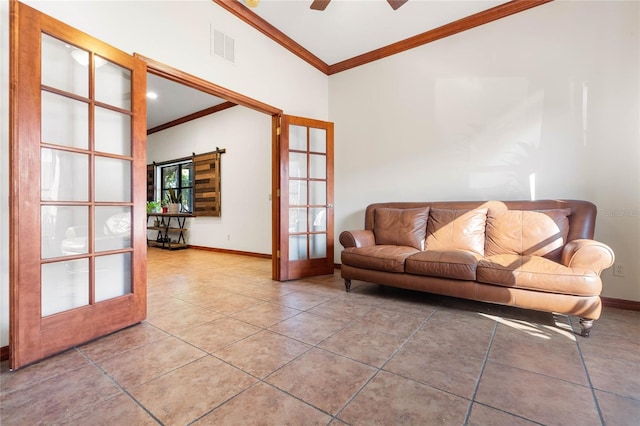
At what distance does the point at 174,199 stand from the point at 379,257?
6.01 m

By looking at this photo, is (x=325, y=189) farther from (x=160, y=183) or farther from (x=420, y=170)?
(x=160, y=183)

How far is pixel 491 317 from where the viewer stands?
241 cm

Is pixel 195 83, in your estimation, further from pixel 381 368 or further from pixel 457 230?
pixel 457 230

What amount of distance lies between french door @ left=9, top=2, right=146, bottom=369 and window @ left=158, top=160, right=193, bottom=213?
16.3 feet

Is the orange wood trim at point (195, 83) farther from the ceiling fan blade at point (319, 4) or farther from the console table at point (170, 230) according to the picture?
the console table at point (170, 230)

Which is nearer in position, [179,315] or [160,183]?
[179,315]


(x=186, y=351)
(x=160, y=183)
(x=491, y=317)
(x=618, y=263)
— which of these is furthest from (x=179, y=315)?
(x=160, y=183)

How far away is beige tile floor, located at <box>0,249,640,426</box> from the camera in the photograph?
4.17 ft

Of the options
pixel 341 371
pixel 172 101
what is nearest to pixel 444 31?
pixel 341 371

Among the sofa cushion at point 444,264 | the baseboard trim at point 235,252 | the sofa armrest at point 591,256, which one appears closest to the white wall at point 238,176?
the baseboard trim at point 235,252

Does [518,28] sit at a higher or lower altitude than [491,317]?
higher

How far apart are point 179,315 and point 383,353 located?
1789mm

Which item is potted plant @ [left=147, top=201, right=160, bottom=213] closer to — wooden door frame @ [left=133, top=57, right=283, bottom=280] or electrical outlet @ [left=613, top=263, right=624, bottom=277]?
wooden door frame @ [left=133, top=57, right=283, bottom=280]

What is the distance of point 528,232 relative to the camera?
2639 millimetres
